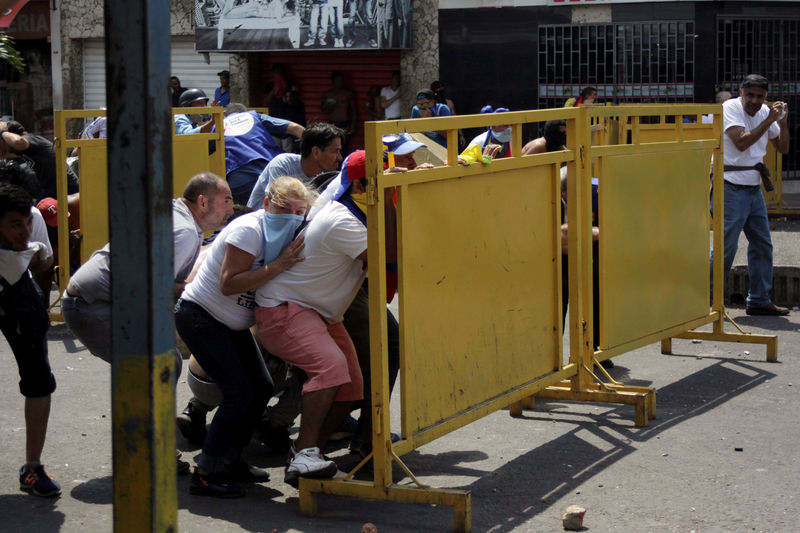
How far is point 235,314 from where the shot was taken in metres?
5.04

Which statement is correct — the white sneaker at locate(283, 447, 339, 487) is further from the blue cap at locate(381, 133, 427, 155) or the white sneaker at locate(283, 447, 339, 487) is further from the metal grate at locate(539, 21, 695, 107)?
the metal grate at locate(539, 21, 695, 107)

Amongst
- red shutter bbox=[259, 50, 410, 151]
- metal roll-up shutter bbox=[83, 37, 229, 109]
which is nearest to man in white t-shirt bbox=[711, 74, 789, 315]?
red shutter bbox=[259, 50, 410, 151]

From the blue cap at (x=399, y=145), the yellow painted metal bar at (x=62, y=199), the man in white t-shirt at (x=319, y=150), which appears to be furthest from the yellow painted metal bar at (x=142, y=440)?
the yellow painted metal bar at (x=62, y=199)

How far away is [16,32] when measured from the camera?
81.0 ft

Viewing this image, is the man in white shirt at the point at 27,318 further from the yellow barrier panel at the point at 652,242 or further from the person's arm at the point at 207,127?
the person's arm at the point at 207,127

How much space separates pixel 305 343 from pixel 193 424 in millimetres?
1282

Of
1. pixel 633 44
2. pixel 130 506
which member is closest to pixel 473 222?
pixel 130 506

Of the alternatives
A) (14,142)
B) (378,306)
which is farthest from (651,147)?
(14,142)

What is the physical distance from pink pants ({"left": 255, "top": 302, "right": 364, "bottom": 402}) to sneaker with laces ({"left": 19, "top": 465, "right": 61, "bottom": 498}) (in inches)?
45.7

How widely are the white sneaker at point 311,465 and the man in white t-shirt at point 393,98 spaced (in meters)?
15.8

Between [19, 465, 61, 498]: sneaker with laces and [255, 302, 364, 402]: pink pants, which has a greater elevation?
[255, 302, 364, 402]: pink pants

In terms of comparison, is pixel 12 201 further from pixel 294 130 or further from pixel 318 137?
pixel 294 130

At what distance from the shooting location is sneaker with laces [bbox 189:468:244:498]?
505cm

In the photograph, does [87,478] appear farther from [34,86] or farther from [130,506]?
[34,86]
